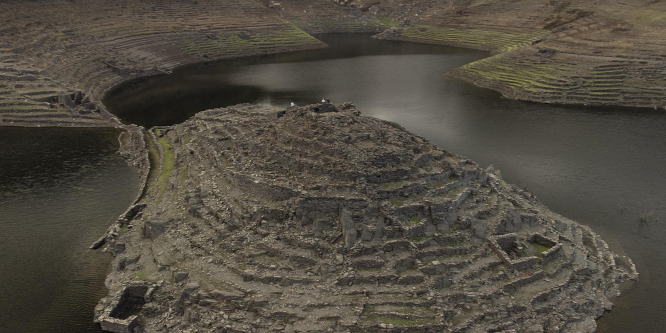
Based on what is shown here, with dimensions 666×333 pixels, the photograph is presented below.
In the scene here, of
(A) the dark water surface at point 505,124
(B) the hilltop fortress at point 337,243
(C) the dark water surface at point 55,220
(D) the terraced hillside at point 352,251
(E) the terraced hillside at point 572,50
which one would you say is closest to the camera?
(D) the terraced hillside at point 352,251

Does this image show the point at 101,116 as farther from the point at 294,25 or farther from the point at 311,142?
the point at 294,25

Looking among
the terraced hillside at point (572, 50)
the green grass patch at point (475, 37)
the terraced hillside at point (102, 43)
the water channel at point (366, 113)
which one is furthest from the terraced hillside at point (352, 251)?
the green grass patch at point (475, 37)

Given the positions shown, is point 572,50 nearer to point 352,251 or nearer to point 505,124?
point 505,124

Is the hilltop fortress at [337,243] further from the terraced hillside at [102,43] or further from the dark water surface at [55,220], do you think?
the terraced hillside at [102,43]

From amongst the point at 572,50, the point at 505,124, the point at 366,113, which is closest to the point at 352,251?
the point at 366,113

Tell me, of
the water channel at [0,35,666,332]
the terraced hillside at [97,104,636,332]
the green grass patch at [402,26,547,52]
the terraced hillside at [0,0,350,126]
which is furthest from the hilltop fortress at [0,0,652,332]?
the green grass patch at [402,26,547,52]
